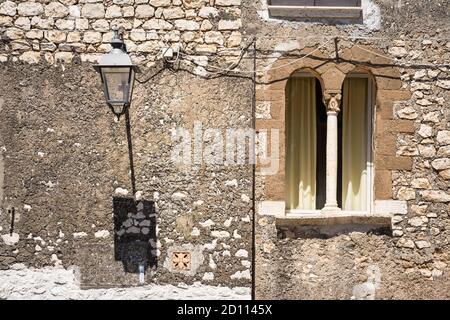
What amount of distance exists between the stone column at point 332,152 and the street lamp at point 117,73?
2048 mm

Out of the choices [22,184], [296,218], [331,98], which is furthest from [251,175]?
[22,184]

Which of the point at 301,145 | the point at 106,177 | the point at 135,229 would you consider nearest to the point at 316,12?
the point at 301,145

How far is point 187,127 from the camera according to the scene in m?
7.37

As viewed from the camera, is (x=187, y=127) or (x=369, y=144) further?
(x=369, y=144)

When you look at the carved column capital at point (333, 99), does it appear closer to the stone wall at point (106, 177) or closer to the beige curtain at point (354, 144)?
the beige curtain at point (354, 144)

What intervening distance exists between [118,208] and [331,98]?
2490mm

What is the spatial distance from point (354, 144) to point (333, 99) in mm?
641

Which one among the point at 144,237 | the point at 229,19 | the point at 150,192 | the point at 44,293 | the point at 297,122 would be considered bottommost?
the point at 44,293

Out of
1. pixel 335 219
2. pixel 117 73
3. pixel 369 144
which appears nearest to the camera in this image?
pixel 117 73

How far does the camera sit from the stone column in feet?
24.2

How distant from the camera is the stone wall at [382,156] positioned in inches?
290

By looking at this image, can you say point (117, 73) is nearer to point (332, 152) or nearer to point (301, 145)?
point (301, 145)

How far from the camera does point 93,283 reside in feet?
24.1

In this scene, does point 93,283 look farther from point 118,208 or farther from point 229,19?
point 229,19
